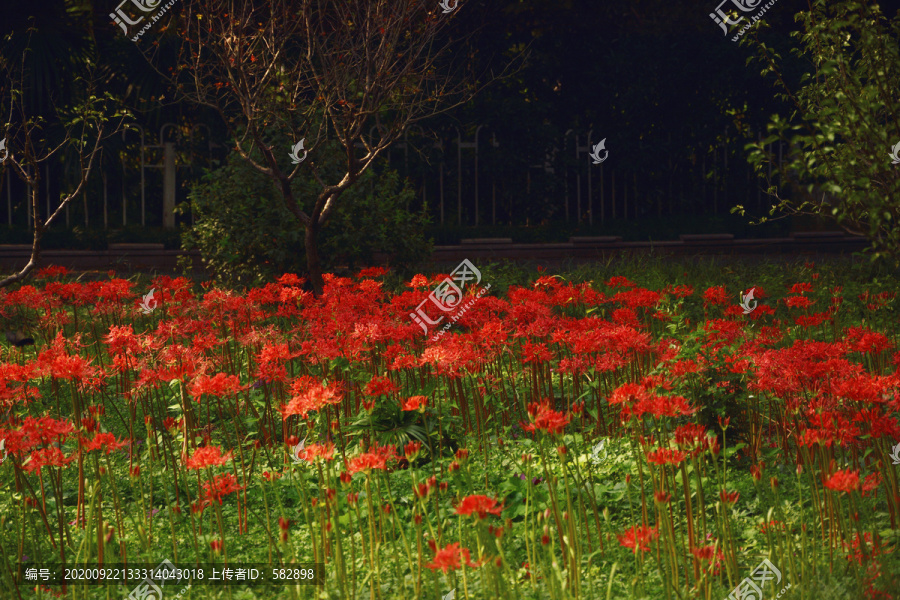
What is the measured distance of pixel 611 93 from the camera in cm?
1697

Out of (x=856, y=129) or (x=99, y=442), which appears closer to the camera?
(x=99, y=442)

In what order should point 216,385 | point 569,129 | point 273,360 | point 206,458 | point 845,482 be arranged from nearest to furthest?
point 845,482
point 206,458
point 216,385
point 273,360
point 569,129

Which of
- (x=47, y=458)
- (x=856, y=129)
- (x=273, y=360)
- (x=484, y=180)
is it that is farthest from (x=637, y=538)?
(x=484, y=180)

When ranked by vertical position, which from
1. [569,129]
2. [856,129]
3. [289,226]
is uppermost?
[569,129]

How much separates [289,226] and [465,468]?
6597mm

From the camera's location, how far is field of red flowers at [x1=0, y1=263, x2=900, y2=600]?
110 inches

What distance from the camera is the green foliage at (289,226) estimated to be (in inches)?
387

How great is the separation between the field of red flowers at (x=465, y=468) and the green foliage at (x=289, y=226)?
367cm

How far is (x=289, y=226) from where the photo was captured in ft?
32.3

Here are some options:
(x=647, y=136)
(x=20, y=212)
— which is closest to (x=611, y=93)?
(x=647, y=136)

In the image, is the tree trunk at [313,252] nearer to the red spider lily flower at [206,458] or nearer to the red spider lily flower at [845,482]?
the red spider lily flower at [206,458]

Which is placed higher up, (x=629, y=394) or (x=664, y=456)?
(x=629, y=394)

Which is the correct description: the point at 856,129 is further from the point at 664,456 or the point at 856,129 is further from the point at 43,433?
the point at 43,433

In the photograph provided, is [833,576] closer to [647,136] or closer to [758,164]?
[758,164]
